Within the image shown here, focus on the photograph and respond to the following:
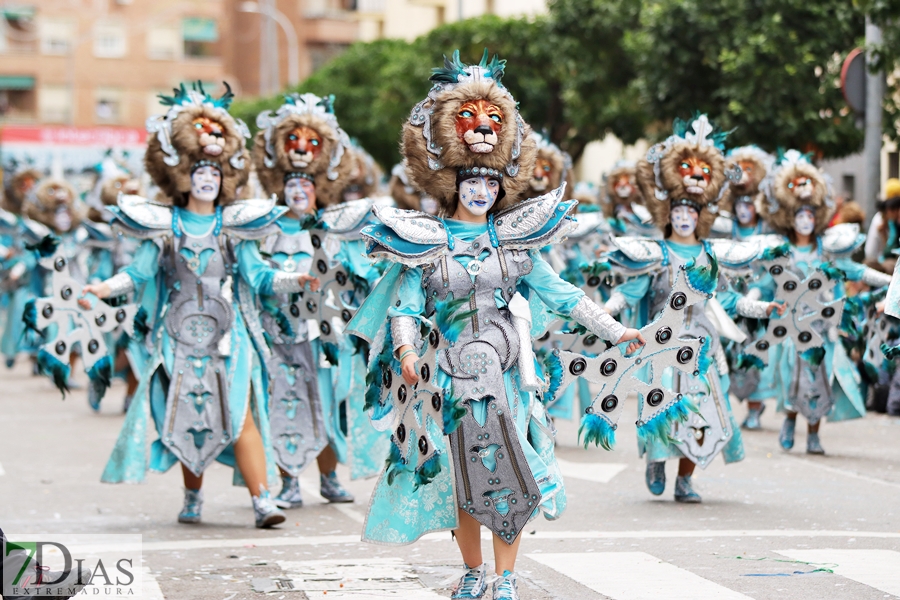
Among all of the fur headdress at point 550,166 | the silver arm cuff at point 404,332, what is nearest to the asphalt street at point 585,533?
the silver arm cuff at point 404,332

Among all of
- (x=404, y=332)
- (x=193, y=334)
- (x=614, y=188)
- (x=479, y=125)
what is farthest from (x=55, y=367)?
(x=614, y=188)

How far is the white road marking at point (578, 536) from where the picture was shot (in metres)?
8.36

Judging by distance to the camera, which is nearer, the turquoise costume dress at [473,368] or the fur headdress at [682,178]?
the turquoise costume dress at [473,368]

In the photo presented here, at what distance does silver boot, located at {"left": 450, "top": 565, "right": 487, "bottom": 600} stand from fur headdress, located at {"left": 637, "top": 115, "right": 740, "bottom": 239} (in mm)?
3698

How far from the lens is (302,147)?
9922 mm

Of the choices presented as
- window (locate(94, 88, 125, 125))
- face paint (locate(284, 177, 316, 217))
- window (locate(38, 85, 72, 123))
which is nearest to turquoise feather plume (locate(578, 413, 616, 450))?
face paint (locate(284, 177, 316, 217))

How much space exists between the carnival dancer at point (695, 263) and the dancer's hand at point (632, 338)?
255cm

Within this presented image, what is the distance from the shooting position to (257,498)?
8.86 metres

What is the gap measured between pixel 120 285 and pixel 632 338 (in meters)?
3.43

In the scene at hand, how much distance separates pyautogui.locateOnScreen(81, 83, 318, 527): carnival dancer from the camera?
897cm

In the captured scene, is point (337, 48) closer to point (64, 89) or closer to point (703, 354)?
point (64, 89)

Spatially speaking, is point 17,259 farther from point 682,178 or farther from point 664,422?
point 664,422

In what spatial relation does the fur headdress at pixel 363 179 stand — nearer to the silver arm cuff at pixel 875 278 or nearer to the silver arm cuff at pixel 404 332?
the silver arm cuff at pixel 875 278

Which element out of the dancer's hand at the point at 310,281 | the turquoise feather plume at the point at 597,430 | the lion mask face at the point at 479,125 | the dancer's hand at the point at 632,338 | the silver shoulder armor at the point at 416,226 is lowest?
the turquoise feather plume at the point at 597,430
